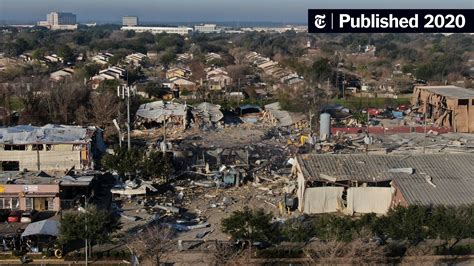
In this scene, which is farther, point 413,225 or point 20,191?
point 20,191

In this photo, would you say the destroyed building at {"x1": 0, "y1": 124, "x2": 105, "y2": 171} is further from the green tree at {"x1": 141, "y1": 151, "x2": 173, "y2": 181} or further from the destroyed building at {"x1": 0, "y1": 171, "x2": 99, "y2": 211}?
the destroyed building at {"x1": 0, "y1": 171, "x2": 99, "y2": 211}

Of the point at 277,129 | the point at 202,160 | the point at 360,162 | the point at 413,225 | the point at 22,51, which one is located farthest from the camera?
the point at 22,51

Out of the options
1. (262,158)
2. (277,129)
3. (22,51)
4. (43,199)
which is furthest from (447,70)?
(22,51)

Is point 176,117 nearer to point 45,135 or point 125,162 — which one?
point 45,135

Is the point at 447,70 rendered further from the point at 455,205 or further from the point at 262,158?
the point at 455,205

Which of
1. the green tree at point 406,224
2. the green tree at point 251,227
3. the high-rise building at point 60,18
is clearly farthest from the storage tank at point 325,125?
the high-rise building at point 60,18

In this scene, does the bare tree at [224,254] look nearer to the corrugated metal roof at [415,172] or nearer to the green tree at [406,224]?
the green tree at [406,224]

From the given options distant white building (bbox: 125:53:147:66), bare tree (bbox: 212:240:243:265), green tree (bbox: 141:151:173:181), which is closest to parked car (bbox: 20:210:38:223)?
green tree (bbox: 141:151:173:181)
